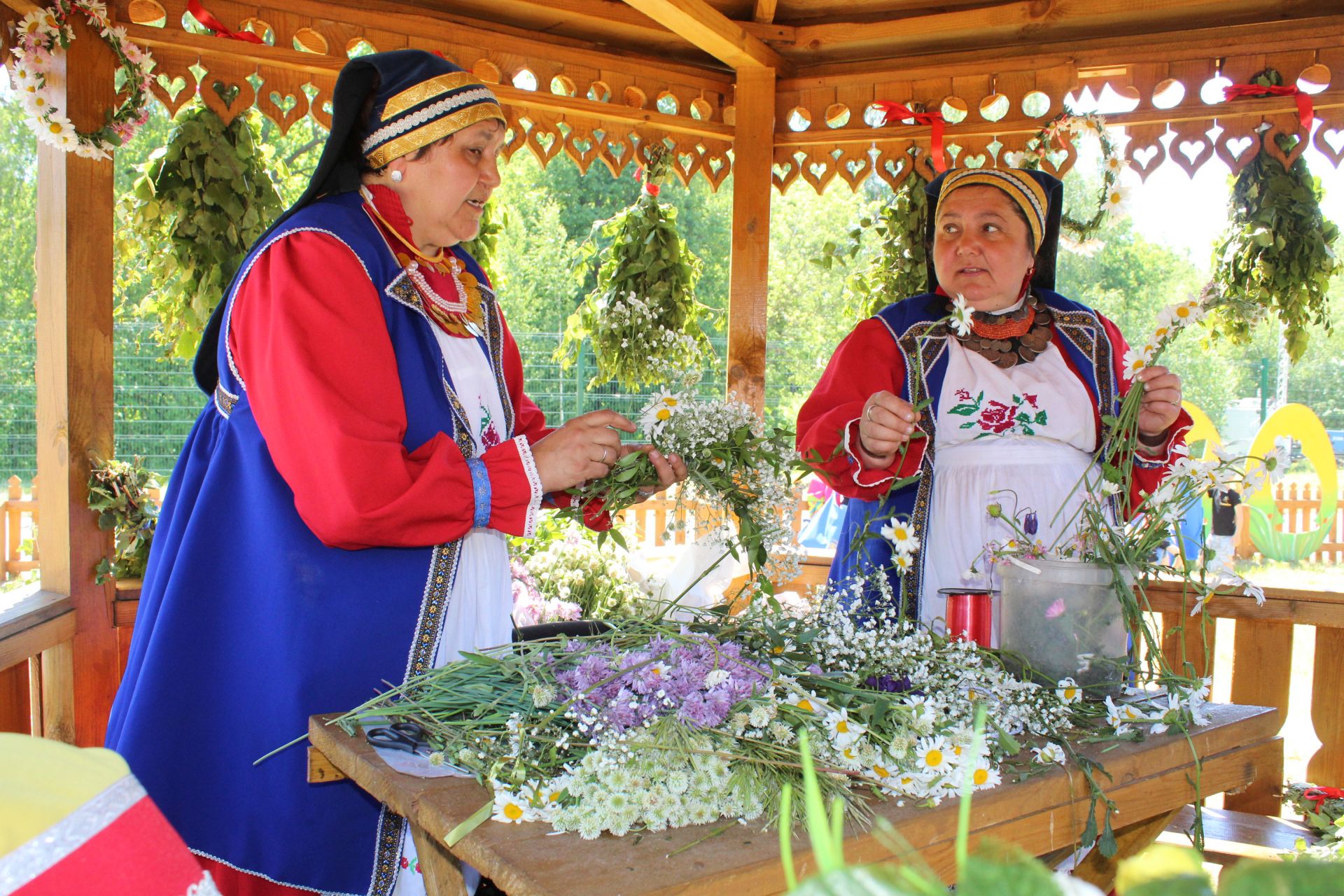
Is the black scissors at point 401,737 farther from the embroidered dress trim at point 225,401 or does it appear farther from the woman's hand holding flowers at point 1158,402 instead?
the woman's hand holding flowers at point 1158,402

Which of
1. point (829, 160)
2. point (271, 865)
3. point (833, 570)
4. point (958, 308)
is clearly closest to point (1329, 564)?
point (829, 160)

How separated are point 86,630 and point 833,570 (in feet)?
7.33

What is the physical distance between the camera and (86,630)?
303cm

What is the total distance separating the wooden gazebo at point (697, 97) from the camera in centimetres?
295

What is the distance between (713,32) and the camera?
130 inches

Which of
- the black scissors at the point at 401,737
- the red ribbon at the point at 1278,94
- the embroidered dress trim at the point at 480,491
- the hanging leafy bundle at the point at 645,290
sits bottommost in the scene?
the black scissors at the point at 401,737

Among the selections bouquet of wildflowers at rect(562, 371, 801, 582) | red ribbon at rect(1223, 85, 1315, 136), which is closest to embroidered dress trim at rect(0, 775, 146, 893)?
bouquet of wildflowers at rect(562, 371, 801, 582)

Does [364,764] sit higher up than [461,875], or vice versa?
[364,764]

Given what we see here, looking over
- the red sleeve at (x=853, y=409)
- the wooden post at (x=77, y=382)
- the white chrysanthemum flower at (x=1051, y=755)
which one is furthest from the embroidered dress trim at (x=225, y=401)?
the wooden post at (x=77, y=382)

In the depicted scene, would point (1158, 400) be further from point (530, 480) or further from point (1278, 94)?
point (1278, 94)

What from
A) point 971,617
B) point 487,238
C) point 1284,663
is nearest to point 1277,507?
point 1284,663

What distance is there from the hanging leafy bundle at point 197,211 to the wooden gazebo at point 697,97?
0.33 ft

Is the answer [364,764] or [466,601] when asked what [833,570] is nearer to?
[466,601]

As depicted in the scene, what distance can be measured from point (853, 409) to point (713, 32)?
1.66 metres
